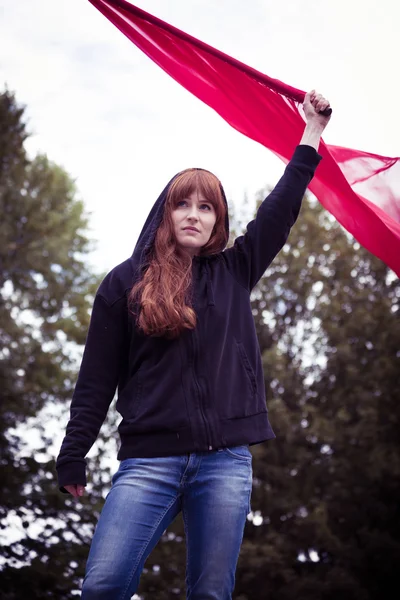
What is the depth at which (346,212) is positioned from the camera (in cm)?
395

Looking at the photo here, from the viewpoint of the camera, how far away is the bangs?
9.61ft

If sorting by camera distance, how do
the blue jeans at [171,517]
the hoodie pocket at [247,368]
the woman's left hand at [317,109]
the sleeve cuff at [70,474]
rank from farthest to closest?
the woman's left hand at [317,109], the hoodie pocket at [247,368], the sleeve cuff at [70,474], the blue jeans at [171,517]

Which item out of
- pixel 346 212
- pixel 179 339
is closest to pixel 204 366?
pixel 179 339

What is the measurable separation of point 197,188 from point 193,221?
14 cm

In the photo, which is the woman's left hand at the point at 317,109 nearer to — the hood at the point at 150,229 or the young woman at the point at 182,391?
the young woman at the point at 182,391

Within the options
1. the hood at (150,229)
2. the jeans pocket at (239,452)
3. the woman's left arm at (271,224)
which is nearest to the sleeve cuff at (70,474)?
the jeans pocket at (239,452)

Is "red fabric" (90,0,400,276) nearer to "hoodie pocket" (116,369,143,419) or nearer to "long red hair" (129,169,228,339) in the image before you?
"long red hair" (129,169,228,339)

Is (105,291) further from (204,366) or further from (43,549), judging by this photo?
(43,549)

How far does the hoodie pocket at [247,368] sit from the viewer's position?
2.65 metres

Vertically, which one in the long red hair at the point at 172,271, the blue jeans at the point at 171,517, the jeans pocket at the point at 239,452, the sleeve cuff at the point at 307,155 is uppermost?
the sleeve cuff at the point at 307,155

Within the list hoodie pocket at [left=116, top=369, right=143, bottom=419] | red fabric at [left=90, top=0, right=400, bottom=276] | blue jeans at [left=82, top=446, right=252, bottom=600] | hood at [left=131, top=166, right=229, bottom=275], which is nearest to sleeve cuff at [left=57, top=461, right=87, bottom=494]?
blue jeans at [left=82, top=446, right=252, bottom=600]

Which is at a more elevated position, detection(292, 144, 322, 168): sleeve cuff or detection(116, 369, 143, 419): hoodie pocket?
detection(292, 144, 322, 168): sleeve cuff

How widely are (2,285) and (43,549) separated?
6198 mm

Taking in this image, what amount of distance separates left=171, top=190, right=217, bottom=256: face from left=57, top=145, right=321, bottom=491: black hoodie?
0.09 m
